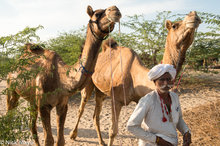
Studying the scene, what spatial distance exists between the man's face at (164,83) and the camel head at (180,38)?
1.42 m

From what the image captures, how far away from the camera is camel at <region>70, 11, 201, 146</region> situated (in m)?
3.54

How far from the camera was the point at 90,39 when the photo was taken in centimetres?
365

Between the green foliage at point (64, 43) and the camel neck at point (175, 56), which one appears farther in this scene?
the green foliage at point (64, 43)

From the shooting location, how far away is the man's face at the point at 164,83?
222 cm

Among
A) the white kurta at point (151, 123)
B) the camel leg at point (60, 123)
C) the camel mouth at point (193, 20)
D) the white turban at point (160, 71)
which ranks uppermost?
the camel mouth at point (193, 20)

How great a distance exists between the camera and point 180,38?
141 inches

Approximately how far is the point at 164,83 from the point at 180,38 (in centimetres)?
163

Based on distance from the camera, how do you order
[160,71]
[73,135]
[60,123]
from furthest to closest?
[73,135] → [60,123] → [160,71]

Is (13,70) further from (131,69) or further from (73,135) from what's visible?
(73,135)

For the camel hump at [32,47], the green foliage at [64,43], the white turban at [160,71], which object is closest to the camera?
the white turban at [160,71]

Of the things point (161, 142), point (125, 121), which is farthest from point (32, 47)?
point (125, 121)

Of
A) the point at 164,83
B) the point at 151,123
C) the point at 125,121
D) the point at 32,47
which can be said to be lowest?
the point at 125,121

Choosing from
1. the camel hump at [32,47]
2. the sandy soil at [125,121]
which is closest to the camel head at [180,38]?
the sandy soil at [125,121]

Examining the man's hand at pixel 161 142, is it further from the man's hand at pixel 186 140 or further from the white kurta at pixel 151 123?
the man's hand at pixel 186 140
